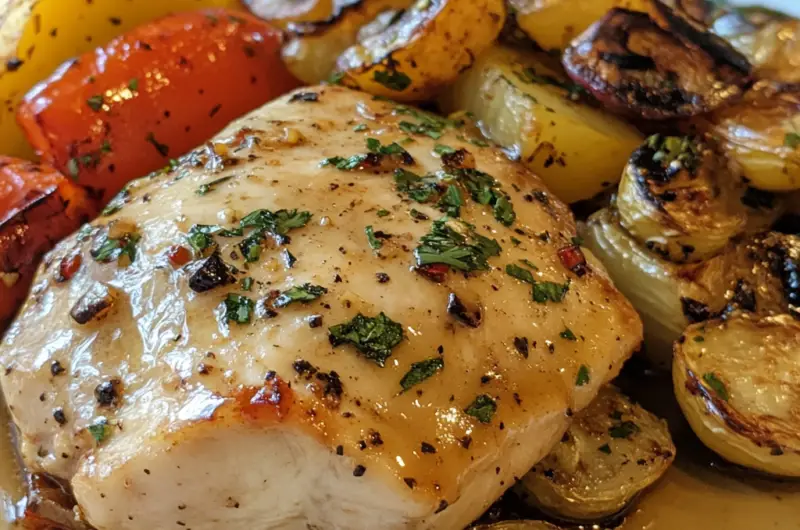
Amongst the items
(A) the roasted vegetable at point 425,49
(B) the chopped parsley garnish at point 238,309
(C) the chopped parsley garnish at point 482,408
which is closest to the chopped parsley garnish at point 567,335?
(C) the chopped parsley garnish at point 482,408

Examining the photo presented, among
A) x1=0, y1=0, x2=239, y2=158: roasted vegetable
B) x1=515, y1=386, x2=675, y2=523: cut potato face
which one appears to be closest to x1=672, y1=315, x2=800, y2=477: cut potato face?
x1=515, y1=386, x2=675, y2=523: cut potato face

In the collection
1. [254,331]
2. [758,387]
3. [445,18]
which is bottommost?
[758,387]

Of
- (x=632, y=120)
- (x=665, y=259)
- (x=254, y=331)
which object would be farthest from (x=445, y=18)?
(x=254, y=331)

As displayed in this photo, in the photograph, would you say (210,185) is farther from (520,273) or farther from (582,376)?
(582,376)

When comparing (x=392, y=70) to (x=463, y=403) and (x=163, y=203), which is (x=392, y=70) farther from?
(x=463, y=403)

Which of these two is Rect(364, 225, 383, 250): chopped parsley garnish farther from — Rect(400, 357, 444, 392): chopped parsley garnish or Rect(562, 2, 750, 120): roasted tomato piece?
Rect(562, 2, 750, 120): roasted tomato piece
